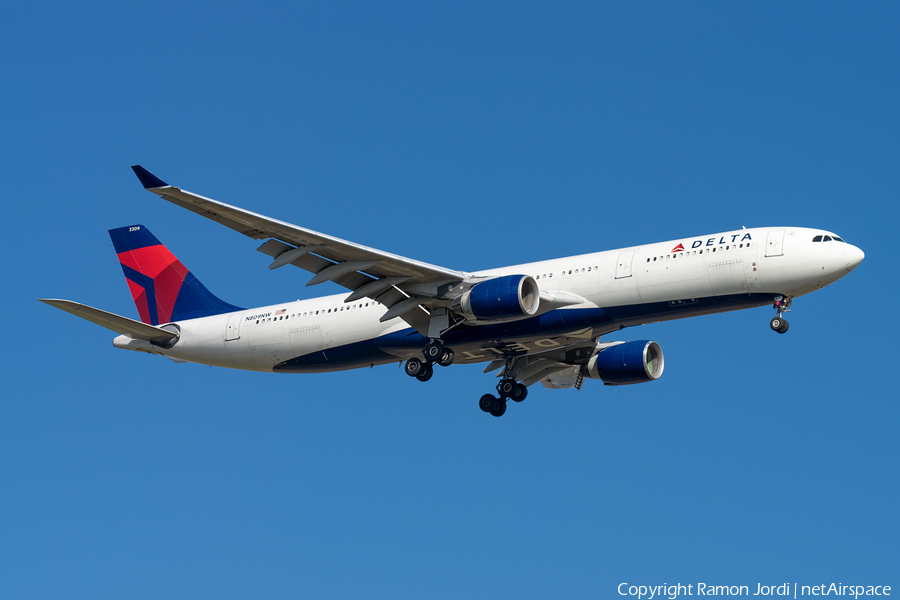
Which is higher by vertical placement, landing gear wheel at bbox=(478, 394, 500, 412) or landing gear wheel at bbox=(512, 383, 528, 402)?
landing gear wheel at bbox=(512, 383, 528, 402)

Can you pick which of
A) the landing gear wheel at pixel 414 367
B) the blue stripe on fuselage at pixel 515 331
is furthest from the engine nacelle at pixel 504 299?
the landing gear wheel at pixel 414 367

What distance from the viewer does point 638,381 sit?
1661 inches

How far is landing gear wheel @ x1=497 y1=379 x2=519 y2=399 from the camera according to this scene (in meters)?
42.7

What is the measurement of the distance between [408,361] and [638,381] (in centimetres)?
938

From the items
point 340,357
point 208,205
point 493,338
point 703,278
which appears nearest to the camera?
point 208,205

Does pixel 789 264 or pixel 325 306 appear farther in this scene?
pixel 325 306

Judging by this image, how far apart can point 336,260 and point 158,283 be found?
12.8 meters

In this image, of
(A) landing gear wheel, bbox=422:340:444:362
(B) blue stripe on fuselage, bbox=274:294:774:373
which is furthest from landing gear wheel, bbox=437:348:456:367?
(B) blue stripe on fuselage, bbox=274:294:774:373

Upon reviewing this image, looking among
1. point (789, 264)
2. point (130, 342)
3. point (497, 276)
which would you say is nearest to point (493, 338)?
point (497, 276)

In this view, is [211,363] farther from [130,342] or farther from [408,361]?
[408,361]

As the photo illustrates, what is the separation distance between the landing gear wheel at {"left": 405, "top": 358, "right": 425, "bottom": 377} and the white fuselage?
521 mm

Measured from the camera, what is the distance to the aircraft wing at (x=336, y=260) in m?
33.0

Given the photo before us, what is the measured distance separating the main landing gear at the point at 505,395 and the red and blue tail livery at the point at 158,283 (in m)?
10.9

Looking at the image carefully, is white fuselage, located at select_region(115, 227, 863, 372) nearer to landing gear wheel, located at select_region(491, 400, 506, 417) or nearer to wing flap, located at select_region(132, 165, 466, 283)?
wing flap, located at select_region(132, 165, 466, 283)
